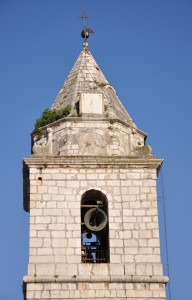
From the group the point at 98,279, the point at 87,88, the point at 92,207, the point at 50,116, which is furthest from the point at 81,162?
the point at 98,279

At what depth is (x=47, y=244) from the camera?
23328mm

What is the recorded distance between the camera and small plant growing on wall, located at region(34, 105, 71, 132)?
25672 mm

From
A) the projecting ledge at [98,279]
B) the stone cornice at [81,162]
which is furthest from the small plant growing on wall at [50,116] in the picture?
the projecting ledge at [98,279]

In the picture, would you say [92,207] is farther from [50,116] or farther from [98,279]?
[50,116]

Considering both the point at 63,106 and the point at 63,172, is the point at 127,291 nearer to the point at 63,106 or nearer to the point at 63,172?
the point at 63,172

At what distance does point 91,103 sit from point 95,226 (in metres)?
3.72

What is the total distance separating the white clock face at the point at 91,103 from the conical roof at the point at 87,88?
0.19m

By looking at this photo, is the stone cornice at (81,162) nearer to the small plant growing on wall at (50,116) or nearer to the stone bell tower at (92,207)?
the stone bell tower at (92,207)

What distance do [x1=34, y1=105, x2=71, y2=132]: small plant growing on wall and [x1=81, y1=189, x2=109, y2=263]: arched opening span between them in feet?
8.30

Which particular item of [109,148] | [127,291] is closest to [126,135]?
[109,148]

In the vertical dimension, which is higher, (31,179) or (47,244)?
(31,179)

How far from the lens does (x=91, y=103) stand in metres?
25.9

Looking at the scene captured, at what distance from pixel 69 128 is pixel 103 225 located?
294 cm

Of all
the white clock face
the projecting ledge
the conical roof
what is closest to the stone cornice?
the conical roof
